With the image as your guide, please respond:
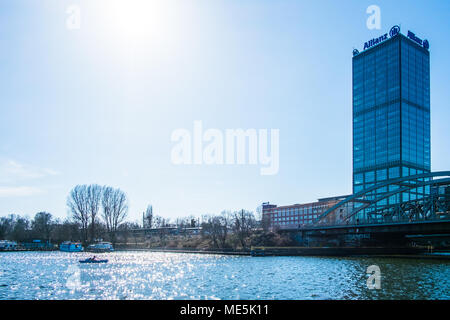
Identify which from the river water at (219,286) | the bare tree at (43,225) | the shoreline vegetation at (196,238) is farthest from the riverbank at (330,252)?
the bare tree at (43,225)

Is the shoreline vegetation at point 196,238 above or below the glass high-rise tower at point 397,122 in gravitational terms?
below

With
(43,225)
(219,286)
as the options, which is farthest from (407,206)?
(43,225)

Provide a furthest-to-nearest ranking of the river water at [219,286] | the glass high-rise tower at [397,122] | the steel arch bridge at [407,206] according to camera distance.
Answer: the glass high-rise tower at [397,122], the steel arch bridge at [407,206], the river water at [219,286]

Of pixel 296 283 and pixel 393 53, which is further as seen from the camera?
pixel 393 53

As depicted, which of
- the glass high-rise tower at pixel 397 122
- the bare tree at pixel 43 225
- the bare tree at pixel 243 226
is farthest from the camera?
the glass high-rise tower at pixel 397 122

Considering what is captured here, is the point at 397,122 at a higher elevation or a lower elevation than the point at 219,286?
higher

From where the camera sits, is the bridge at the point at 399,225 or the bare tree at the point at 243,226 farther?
the bare tree at the point at 243,226

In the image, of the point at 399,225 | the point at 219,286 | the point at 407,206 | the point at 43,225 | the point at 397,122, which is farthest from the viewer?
the point at 397,122

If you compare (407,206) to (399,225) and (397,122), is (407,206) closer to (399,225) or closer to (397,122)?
(399,225)

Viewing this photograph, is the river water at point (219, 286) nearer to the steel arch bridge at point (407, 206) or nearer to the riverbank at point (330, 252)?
the steel arch bridge at point (407, 206)
